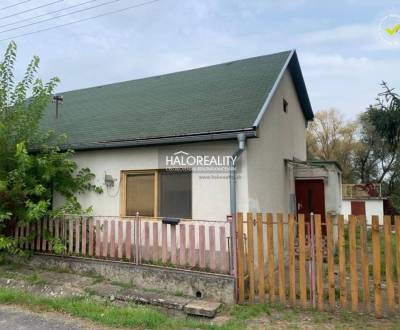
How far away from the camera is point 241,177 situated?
22.3 feet

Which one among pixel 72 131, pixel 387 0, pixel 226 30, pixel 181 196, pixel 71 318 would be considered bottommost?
pixel 71 318

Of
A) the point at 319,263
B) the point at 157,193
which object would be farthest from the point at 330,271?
the point at 157,193

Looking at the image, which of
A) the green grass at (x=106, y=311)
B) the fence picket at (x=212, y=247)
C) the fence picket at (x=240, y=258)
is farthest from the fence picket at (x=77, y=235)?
the fence picket at (x=240, y=258)

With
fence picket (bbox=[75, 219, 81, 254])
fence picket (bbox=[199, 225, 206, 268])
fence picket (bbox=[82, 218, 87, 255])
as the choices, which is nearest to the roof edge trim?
fence picket (bbox=[199, 225, 206, 268])

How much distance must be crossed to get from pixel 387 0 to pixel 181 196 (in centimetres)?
615

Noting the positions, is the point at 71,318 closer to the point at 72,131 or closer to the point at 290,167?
the point at 72,131

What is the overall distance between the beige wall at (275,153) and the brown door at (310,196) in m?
0.71

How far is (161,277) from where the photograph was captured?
626 cm

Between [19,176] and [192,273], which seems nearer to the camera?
[192,273]

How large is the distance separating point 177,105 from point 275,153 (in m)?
3.03

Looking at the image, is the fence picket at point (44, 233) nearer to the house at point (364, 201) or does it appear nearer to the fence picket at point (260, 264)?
the fence picket at point (260, 264)

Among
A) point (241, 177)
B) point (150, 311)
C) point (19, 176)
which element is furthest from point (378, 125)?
point (19, 176)

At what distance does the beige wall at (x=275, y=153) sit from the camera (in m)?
7.29

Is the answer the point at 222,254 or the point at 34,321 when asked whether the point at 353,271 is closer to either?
the point at 222,254
